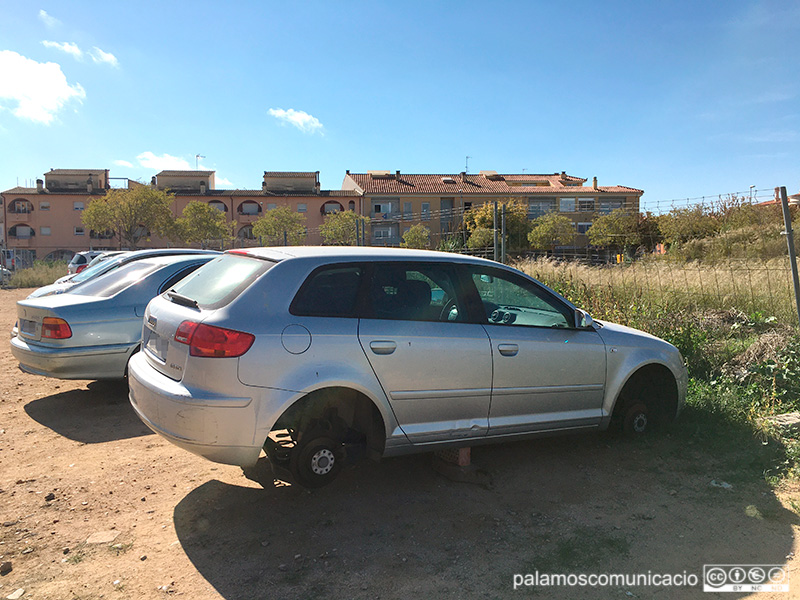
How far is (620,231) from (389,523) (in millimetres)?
8061

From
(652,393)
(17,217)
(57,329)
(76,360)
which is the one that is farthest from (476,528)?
(17,217)

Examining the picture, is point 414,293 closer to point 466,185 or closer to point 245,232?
point 245,232

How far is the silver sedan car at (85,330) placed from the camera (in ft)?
19.9

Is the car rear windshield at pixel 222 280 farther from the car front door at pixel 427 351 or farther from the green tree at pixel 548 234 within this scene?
the green tree at pixel 548 234

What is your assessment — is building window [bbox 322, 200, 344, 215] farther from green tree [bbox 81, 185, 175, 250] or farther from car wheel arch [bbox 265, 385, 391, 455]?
car wheel arch [bbox 265, 385, 391, 455]

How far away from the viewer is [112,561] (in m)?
3.26

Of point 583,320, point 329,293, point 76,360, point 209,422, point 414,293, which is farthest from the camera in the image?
point 76,360

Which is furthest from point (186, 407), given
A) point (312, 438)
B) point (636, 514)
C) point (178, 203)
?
point (178, 203)

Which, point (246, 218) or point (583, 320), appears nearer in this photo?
point (583, 320)

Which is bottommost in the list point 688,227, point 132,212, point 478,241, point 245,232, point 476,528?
point 476,528

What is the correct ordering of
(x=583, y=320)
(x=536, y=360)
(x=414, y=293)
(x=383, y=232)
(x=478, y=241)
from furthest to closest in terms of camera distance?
(x=383, y=232) < (x=478, y=241) < (x=583, y=320) < (x=536, y=360) < (x=414, y=293)

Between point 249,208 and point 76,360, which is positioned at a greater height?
point 249,208

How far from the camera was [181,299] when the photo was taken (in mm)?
4008

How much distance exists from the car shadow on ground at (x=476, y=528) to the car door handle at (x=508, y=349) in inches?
37.9
